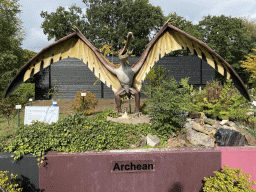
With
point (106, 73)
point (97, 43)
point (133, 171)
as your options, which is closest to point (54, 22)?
point (97, 43)

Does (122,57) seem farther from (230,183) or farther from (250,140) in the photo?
(250,140)

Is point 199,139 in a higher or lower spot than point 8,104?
lower

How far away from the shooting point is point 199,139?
10.9ft

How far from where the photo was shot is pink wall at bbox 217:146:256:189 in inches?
110

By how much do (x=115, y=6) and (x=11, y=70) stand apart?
12.7 m

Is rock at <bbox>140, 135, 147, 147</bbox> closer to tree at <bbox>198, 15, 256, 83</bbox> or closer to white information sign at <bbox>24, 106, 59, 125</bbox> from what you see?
white information sign at <bbox>24, 106, 59, 125</bbox>

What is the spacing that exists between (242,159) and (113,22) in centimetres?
1928

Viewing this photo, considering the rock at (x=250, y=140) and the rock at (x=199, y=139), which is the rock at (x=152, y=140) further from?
the rock at (x=250, y=140)

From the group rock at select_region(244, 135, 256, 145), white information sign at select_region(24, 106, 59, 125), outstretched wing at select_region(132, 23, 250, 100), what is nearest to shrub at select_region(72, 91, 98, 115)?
outstretched wing at select_region(132, 23, 250, 100)

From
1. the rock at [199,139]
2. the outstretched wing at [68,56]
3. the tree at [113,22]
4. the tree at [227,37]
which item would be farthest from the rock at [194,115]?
the tree at [227,37]

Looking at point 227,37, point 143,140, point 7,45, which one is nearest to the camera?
point 143,140

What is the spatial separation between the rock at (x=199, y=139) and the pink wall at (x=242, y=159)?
0.43 meters

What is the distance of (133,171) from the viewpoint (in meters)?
Result: 2.68

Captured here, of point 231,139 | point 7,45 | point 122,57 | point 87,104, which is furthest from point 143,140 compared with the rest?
point 7,45
